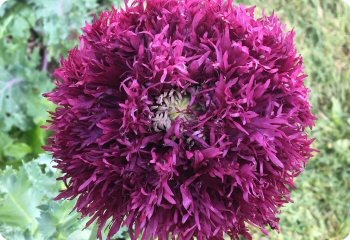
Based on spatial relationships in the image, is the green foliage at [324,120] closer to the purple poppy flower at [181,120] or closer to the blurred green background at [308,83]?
the blurred green background at [308,83]

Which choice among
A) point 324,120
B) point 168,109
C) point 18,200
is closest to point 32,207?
point 18,200

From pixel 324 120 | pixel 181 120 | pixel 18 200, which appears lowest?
pixel 324 120

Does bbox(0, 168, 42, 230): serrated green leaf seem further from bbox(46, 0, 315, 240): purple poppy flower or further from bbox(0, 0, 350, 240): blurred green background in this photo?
bbox(46, 0, 315, 240): purple poppy flower

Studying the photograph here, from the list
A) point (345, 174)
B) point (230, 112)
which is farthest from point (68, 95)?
point (345, 174)

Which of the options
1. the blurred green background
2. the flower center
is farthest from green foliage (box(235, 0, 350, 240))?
the flower center

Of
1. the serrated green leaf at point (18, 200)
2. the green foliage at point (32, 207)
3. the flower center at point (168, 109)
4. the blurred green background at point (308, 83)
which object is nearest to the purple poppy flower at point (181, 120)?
the flower center at point (168, 109)

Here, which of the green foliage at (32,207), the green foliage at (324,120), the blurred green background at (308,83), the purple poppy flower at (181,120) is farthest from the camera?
the green foliage at (324,120)

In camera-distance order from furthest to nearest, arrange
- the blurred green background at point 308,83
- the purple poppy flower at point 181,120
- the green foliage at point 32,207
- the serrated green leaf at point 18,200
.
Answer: the blurred green background at point 308,83, the serrated green leaf at point 18,200, the green foliage at point 32,207, the purple poppy flower at point 181,120

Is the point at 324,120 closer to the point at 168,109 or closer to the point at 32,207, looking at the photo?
the point at 32,207
